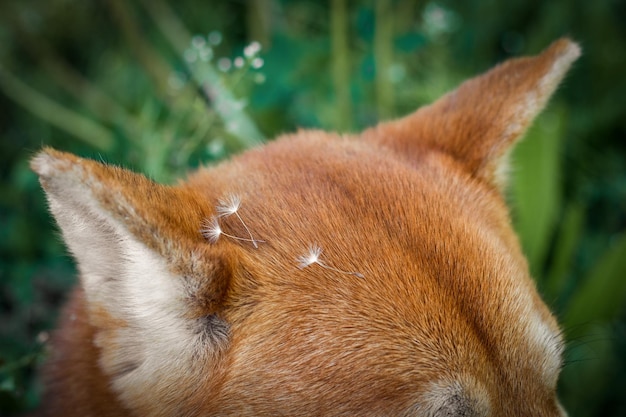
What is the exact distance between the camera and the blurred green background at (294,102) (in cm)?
338

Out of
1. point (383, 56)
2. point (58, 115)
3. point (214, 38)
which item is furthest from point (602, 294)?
point (58, 115)

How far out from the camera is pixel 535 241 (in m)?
3.72

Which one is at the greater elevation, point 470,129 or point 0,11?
point 0,11

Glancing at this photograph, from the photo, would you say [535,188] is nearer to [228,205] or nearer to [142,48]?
[228,205]

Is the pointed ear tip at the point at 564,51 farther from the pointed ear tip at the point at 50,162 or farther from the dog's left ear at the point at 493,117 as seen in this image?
the pointed ear tip at the point at 50,162

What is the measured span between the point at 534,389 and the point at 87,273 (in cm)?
131

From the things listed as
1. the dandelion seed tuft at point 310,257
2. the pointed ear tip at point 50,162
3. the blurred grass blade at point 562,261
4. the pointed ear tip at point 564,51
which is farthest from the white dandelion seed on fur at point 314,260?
the blurred grass blade at point 562,261

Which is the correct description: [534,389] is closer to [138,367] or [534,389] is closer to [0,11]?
[138,367]

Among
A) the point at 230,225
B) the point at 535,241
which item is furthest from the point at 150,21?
the point at 230,225

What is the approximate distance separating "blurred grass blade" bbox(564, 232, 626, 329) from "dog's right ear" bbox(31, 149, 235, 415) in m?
2.14

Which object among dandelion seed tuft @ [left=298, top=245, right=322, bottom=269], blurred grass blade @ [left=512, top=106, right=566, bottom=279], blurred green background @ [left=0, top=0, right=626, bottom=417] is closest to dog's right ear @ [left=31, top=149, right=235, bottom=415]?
dandelion seed tuft @ [left=298, top=245, right=322, bottom=269]

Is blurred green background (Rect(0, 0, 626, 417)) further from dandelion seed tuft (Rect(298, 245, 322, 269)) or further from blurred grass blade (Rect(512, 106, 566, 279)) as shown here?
dandelion seed tuft (Rect(298, 245, 322, 269))

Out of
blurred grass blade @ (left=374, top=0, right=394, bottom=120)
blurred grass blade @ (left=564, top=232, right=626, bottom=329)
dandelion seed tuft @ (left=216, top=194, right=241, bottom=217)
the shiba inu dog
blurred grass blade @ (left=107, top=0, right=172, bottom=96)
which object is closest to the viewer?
the shiba inu dog

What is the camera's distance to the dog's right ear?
149cm
